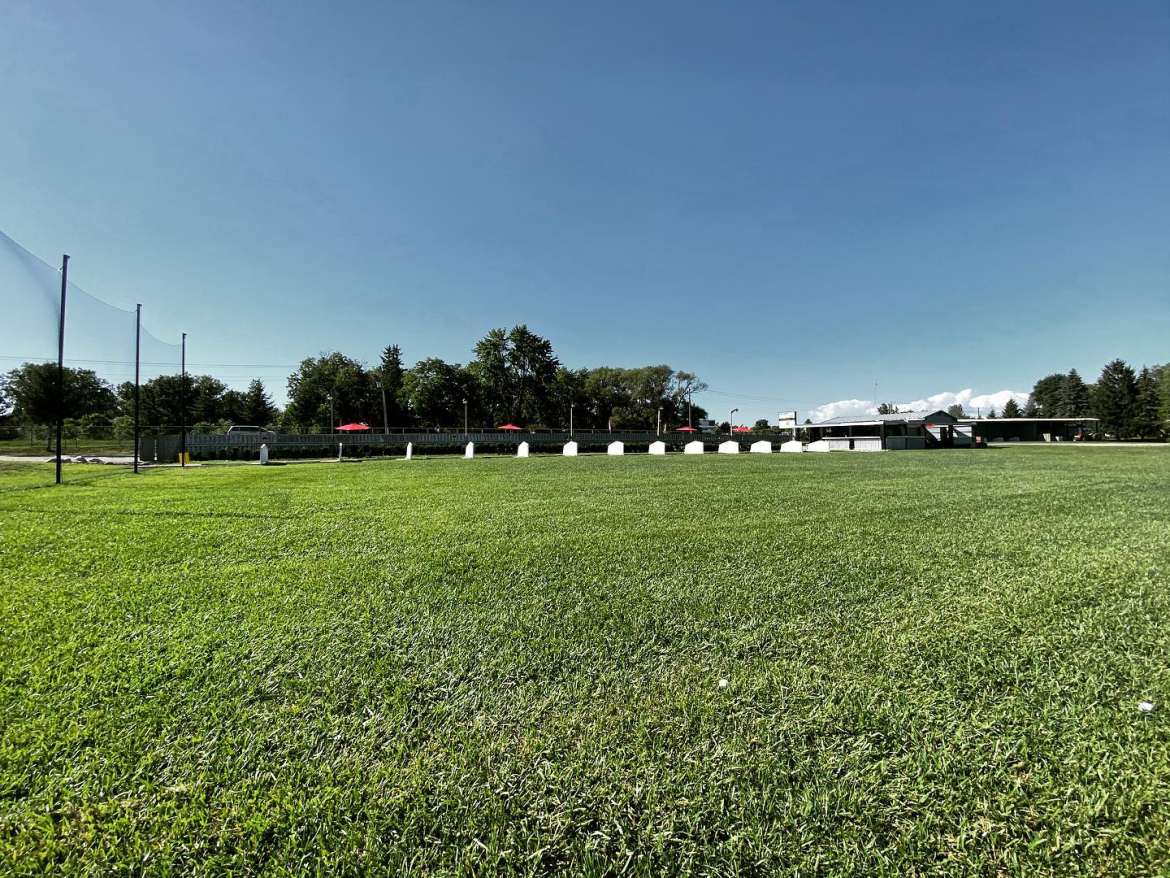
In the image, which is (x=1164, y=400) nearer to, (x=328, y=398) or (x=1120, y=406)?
(x=1120, y=406)

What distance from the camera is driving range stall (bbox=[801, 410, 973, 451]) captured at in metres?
28.1

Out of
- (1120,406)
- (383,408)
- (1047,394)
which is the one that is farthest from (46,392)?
(1047,394)

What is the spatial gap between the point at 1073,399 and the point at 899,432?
183 feet

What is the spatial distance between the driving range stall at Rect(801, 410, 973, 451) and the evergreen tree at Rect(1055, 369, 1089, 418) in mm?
46591

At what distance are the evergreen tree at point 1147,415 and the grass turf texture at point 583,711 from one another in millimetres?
57614

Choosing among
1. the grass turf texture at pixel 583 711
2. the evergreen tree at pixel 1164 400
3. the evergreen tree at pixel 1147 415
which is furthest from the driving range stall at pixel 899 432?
the grass turf texture at pixel 583 711

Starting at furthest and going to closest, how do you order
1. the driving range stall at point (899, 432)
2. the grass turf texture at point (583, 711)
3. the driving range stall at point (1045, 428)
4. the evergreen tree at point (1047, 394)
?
the evergreen tree at point (1047, 394) → the driving range stall at point (1045, 428) → the driving range stall at point (899, 432) → the grass turf texture at point (583, 711)

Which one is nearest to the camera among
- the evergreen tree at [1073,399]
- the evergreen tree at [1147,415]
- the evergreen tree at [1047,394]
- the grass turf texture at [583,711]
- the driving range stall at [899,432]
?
the grass turf texture at [583,711]

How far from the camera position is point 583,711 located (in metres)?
1.38

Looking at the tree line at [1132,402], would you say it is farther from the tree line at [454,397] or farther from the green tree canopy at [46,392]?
the green tree canopy at [46,392]

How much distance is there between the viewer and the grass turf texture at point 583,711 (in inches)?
38.0

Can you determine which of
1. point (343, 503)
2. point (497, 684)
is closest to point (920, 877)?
point (497, 684)

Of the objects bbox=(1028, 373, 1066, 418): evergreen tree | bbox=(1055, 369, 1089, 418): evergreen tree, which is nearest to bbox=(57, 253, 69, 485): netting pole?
bbox=(1055, 369, 1089, 418): evergreen tree

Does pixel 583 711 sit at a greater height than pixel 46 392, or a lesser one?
lesser
